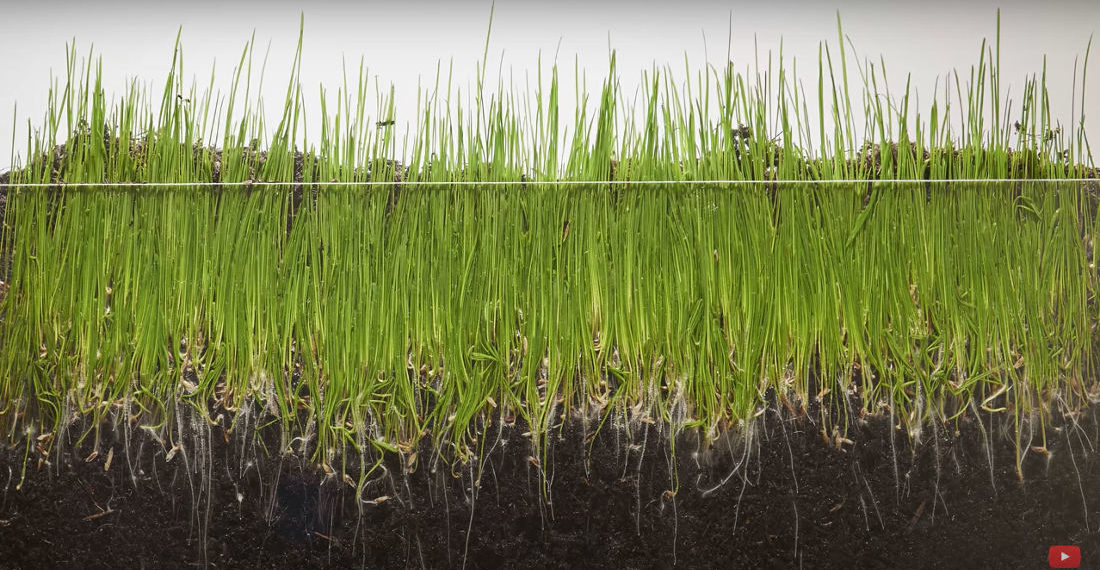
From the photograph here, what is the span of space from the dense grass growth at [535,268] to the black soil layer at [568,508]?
5cm

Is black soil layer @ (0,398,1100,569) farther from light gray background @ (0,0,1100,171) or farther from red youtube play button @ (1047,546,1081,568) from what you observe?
light gray background @ (0,0,1100,171)

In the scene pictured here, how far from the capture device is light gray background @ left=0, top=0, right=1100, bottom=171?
1138mm

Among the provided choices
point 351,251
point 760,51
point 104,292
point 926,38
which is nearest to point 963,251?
point 926,38

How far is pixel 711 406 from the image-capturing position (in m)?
1.11

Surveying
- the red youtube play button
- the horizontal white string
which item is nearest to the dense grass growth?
the horizontal white string

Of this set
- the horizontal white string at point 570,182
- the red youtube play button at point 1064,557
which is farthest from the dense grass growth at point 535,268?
the red youtube play button at point 1064,557

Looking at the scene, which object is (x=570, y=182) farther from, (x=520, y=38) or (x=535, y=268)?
(x=520, y=38)

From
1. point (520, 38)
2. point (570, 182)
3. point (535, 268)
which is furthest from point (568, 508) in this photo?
point (520, 38)

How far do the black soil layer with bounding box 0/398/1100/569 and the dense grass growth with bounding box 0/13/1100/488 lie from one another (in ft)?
0.18

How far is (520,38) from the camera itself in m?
1.15

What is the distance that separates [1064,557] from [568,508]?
89cm

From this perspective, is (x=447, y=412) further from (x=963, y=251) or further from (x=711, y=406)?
(x=963, y=251)

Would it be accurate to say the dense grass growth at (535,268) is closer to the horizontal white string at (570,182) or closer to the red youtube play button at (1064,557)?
the horizontal white string at (570,182)

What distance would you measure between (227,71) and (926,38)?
1289mm
